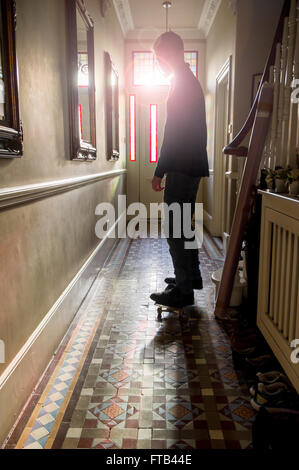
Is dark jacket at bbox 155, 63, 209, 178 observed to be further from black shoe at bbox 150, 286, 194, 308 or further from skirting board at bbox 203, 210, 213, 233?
skirting board at bbox 203, 210, 213, 233

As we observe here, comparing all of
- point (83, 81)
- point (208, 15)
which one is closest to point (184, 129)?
point (83, 81)

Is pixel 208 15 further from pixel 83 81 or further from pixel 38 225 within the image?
pixel 38 225

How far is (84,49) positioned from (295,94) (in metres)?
1.72

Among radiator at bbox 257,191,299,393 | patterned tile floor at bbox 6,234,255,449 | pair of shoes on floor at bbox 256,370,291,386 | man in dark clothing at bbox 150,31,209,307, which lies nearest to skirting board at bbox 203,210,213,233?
patterned tile floor at bbox 6,234,255,449

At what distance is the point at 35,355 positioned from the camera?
5.56 ft

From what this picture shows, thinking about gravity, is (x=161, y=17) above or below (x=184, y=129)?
above

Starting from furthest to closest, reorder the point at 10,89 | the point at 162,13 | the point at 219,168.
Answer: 1. the point at 162,13
2. the point at 219,168
3. the point at 10,89

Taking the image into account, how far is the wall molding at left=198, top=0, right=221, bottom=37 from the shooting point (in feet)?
15.8

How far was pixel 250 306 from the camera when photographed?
2.20 m

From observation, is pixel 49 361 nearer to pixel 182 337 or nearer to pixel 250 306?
pixel 182 337

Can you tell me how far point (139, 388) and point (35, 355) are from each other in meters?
0.49

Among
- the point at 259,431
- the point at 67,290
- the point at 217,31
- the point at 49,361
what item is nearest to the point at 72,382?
the point at 49,361

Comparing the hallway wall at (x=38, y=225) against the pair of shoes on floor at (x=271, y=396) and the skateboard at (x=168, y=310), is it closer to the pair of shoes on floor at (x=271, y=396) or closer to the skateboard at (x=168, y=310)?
the skateboard at (x=168, y=310)

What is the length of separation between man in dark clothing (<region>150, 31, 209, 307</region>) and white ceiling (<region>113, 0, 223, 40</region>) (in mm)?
2974
